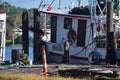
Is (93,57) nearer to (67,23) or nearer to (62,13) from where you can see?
(67,23)

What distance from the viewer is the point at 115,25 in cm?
2869

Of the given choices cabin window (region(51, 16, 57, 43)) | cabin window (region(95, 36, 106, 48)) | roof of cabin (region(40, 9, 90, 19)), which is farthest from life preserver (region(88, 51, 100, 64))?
cabin window (region(51, 16, 57, 43))

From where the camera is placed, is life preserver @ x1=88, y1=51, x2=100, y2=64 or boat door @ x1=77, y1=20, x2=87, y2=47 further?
boat door @ x1=77, y1=20, x2=87, y2=47

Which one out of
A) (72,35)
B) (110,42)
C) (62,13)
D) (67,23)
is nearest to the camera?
(110,42)

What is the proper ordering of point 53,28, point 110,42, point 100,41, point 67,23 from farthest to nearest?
point 53,28 < point 67,23 < point 100,41 < point 110,42

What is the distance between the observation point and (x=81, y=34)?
98.3 ft

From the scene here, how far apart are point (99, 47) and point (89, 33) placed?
1711 millimetres

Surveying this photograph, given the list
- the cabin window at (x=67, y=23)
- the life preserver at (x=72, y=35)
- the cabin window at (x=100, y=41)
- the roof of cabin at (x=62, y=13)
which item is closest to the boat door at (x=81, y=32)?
the life preserver at (x=72, y=35)

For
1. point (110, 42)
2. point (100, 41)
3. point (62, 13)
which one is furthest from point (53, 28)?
point (110, 42)

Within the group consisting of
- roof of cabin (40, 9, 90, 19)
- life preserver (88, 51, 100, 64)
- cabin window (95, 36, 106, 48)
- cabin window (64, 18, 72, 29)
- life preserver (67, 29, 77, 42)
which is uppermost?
roof of cabin (40, 9, 90, 19)

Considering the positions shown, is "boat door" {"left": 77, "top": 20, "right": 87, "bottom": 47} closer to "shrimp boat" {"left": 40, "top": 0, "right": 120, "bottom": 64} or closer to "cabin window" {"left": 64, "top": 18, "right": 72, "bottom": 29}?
"shrimp boat" {"left": 40, "top": 0, "right": 120, "bottom": 64}

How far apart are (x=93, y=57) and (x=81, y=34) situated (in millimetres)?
2532

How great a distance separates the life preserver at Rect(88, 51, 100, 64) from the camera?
91.0 ft

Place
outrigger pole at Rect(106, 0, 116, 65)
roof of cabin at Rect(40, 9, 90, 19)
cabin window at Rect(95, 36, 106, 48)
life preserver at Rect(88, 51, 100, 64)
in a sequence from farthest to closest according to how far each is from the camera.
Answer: roof of cabin at Rect(40, 9, 90, 19)
cabin window at Rect(95, 36, 106, 48)
life preserver at Rect(88, 51, 100, 64)
outrigger pole at Rect(106, 0, 116, 65)
